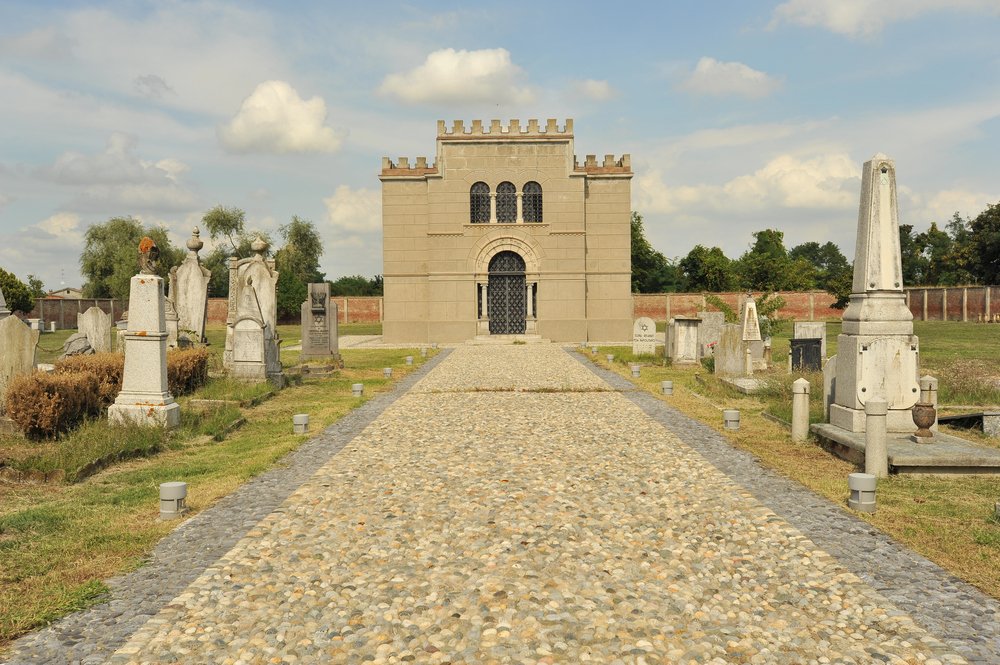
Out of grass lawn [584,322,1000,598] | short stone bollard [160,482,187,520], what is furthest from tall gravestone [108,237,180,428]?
grass lawn [584,322,1000,598]

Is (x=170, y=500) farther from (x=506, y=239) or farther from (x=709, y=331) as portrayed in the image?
(x=506, y=239)

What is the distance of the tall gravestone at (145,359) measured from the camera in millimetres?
9625

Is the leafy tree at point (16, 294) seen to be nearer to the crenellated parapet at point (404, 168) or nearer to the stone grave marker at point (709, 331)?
the crenellated parapet at point (404, 168)

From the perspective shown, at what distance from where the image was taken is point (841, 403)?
29.2ft

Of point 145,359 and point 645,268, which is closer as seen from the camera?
point 145,359

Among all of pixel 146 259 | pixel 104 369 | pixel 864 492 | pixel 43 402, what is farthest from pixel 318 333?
pixel 864 492

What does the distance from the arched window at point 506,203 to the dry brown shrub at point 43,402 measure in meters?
25.4

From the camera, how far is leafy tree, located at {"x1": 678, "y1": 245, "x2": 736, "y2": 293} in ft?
190

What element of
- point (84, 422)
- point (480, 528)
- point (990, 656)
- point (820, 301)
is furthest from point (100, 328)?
point (820, 301)

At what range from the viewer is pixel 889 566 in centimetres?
470

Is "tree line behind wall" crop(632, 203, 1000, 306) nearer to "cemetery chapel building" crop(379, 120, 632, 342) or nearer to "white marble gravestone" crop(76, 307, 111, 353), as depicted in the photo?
"cemetery chapel building" crop(379, 120, 632, 342)

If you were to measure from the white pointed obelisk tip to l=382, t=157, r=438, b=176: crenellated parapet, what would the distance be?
26.3 meters

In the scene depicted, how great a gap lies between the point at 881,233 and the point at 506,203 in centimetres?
2551

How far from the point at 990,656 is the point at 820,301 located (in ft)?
170
